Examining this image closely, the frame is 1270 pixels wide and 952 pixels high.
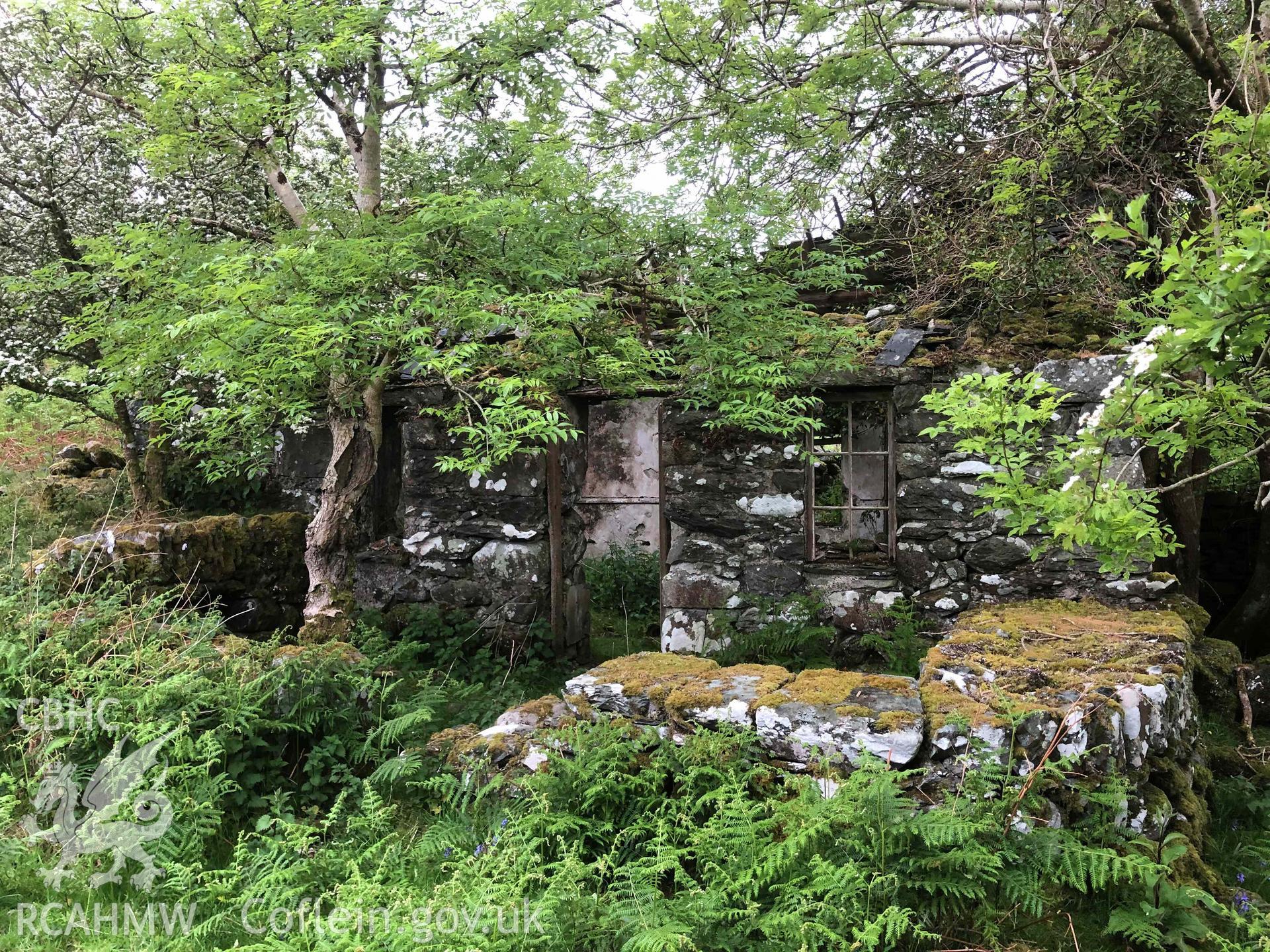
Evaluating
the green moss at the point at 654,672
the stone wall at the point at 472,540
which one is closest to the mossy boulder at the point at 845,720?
the green moss at the point at 654,672

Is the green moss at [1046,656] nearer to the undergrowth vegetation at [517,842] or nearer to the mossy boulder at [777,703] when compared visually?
the mossy boulder at [777,703]

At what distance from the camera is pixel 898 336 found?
6398 mm

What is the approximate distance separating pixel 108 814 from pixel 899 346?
576 cm

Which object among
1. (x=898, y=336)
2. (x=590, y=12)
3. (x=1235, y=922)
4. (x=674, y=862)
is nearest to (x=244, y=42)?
(x=590, y=12)

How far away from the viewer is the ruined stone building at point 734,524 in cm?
603

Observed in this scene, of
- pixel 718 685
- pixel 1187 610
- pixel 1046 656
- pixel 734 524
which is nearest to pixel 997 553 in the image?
pixel 1187 610

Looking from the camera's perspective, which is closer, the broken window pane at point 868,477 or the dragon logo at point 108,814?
the dragon logo at point 108,814

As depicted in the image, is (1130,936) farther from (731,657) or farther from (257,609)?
(257,609)

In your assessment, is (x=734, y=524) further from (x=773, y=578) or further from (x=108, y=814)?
(x=108, y=814)

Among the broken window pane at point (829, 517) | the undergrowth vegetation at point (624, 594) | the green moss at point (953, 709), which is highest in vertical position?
the broken window pane at point (829, 517)

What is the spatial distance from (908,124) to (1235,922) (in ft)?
21.3

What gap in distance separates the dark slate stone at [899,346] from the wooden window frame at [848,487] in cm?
28

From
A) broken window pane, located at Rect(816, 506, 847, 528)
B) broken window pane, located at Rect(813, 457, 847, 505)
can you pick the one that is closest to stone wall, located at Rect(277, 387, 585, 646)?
broken window pane, located at Rect(816, 506, 847, 528)

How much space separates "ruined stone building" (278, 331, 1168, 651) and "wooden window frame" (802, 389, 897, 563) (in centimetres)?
2
